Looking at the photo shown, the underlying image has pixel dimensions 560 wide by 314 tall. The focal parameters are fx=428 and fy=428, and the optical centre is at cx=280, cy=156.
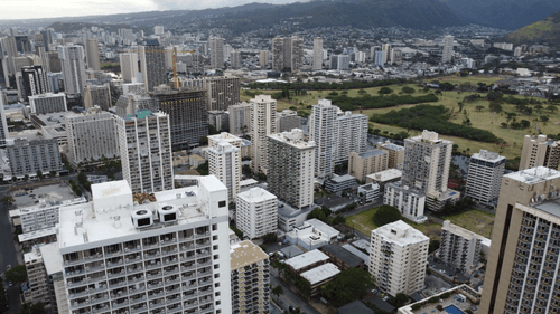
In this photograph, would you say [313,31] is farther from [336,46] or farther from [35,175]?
[35,175]

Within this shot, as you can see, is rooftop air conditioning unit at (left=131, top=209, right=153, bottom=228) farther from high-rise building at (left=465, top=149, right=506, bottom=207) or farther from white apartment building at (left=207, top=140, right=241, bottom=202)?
high-rise building at (left=465, top=149, right=506, bottom=207)

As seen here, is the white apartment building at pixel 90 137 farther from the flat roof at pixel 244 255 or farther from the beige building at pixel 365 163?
the flat roof at pixel 244 255

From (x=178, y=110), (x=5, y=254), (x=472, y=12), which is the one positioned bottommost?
(x=5, y=254)

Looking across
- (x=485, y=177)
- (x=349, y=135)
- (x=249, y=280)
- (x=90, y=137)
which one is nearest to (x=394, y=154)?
(x=349, y=135)

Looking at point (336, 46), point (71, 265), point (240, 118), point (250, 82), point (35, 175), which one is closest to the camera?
point (71, 265)

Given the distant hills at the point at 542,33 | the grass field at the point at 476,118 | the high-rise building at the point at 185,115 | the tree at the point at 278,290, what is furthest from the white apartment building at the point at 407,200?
the distant hills at the point at 542,33

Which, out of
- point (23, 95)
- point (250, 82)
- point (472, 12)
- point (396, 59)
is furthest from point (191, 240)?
point (472, 12)
